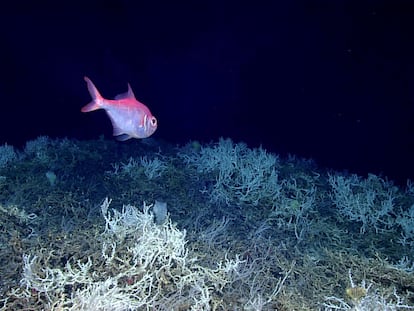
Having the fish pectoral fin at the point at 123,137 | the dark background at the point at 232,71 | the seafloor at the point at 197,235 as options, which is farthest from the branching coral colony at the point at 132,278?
the dark background at the point at 232,71

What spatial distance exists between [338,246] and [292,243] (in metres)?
0.59

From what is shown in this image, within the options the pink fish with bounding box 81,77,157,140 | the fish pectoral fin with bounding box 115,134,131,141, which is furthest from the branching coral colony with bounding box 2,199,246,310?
the fish pectoral fin with bounding box 115,134,131,141

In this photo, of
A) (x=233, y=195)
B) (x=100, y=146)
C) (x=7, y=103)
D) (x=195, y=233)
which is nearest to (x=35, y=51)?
(x=7, y=103)

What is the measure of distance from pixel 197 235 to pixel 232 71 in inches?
314

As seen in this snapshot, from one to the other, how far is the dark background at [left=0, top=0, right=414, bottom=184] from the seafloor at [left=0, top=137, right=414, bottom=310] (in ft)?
14.0

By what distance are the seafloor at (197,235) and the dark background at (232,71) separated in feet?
14.0

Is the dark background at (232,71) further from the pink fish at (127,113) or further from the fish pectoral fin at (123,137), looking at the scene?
the pink fish at (127,113)

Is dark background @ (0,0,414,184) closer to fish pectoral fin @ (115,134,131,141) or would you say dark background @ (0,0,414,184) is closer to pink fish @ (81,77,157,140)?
fish pectoral fin @ (115,134,131,141)

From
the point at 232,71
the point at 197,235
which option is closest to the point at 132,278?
the point at 197,235

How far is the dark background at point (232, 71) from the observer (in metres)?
10.1

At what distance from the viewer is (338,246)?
15.3 ft

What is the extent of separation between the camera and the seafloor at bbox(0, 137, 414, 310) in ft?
10.5

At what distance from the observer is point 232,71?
1137 centimetres

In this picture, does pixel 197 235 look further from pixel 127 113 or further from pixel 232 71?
pixel 232 71
